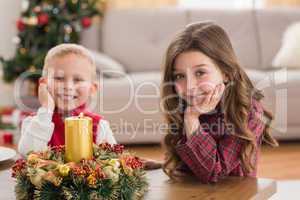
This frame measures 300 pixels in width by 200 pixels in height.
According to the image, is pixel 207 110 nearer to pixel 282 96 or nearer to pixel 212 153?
pixel 212 153

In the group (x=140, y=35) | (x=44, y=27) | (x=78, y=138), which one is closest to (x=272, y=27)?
(x=140, y=35)

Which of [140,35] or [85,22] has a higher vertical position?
[85,22]

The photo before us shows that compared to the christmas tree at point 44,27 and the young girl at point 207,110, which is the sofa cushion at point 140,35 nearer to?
the christmas tree at point 44,27

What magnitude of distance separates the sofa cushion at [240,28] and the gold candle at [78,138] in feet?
11.5

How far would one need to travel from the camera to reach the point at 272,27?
15.8 ft

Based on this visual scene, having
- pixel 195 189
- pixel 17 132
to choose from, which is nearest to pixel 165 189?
pixel 195 189

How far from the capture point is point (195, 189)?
146 cm

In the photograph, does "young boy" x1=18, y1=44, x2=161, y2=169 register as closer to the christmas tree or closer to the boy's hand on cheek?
the boy's hand on cheek

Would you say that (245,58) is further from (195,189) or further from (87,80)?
(195,189)

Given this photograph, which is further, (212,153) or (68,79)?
(68,79)

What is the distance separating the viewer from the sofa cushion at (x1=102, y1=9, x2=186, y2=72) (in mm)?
4699

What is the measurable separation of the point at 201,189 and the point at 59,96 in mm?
649

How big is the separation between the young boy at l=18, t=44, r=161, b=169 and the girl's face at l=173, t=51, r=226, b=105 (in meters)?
0.33

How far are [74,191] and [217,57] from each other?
2.42 ft
